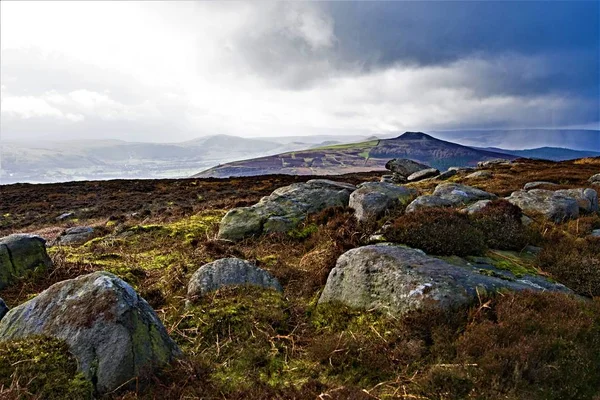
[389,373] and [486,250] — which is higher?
[486,250]

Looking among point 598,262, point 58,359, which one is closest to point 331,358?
point 58,359

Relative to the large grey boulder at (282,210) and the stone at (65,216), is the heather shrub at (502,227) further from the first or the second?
the stone at (65,216)

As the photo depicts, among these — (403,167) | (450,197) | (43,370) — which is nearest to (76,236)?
(43,370)

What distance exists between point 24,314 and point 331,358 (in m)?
4.27

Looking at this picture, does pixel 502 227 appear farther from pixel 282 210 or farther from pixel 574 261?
pixel 282 210

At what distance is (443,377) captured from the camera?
4273mm

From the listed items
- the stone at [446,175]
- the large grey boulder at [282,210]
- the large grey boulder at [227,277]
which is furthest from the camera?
the stone at [446,175]

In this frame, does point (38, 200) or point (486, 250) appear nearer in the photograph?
point (486, 250)

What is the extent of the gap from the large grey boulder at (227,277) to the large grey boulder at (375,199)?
14.0 feet

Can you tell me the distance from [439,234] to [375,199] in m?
3.99

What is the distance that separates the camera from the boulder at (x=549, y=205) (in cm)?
1106

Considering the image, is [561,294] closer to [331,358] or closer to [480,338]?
[480,338]

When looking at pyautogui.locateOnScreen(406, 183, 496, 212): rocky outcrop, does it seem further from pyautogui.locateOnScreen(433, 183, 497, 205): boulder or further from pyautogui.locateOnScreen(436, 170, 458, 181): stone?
pyautogui.locateOnScreen(436, 170, 458, 181): stone

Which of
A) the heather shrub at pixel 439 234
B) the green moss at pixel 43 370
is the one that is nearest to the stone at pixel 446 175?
the heather shrub at pixel 439 234
